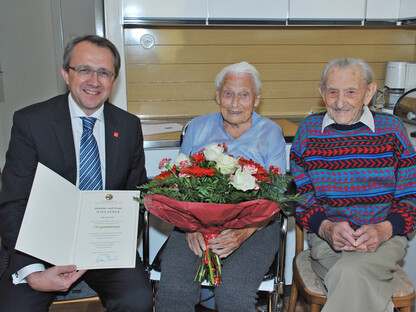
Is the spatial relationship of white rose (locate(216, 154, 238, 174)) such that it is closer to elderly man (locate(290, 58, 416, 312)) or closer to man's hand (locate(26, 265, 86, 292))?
elderly man (locate(290, 58, 416, 312))

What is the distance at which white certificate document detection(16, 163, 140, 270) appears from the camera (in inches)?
57.7

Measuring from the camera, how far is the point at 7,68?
434cm

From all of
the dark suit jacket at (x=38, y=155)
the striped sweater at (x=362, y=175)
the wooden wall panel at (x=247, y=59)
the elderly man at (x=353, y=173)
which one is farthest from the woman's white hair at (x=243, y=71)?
the wooden wall panel at (x=247, y=59)

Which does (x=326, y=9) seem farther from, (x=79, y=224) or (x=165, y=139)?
(x=79, y=224)

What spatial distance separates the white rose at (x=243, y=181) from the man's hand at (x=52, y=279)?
69 cm

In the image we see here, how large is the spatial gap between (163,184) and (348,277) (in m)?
0.78

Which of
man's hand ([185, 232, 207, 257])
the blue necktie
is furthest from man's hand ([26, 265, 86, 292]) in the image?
man's hand ([185, 232, 207, 257])

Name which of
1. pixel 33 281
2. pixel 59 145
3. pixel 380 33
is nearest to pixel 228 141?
pixel 59 145

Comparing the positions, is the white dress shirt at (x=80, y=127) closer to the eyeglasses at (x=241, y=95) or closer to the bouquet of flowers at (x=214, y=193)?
the bouquet of flowers at (x=214, y=193)

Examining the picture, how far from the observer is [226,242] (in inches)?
64.4

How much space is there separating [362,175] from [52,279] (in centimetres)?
130

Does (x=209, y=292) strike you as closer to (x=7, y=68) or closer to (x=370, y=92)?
(x=370, y=92)

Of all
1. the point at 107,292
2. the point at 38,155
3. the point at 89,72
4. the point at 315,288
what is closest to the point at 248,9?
the point at 89,72

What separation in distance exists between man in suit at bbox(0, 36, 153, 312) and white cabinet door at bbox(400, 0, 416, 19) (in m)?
1.90
